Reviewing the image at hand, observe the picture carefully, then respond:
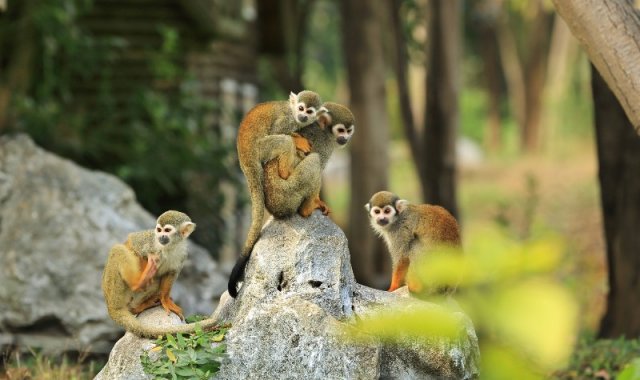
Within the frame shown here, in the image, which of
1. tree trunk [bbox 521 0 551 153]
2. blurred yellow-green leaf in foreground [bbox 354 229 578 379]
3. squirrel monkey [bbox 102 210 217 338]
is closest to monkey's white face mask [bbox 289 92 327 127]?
squirrel monkey [bbox 102 210 217 338]

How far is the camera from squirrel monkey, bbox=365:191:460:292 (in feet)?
15.1

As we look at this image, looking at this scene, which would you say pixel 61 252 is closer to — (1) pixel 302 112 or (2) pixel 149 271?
(2) pixel 149 271

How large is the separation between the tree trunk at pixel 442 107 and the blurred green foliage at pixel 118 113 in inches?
88.4

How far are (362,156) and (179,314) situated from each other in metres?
7.17

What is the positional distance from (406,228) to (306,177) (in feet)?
2.37

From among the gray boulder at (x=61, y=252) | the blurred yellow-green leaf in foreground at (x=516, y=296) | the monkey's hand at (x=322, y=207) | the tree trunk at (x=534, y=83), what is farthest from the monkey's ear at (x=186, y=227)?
the tree trunk at (x=534, y=83)

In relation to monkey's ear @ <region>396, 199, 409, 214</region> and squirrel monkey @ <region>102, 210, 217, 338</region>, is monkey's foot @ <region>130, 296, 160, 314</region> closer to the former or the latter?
squirrel monkey @ <region>102, 210, 217, 338</region>

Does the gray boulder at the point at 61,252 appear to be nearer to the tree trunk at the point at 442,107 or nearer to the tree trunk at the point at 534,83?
the tree trunk at the point at 442,107

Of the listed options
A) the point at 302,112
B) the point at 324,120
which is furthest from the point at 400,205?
the point at 302,112

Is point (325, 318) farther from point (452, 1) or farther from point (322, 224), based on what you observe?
point (452, 1)

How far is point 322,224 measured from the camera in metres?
4.29

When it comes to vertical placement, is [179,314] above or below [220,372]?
above

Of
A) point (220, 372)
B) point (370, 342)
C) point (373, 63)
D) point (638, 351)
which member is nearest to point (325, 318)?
point (370, 342)

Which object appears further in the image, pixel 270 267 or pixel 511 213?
pixel 511 213
